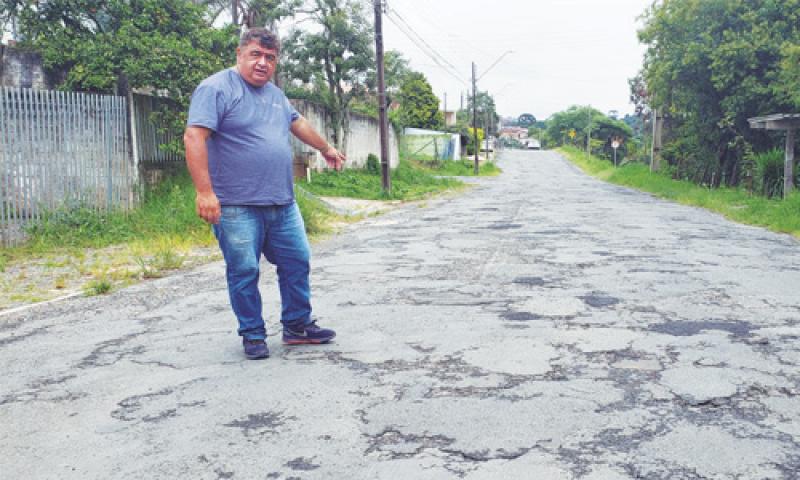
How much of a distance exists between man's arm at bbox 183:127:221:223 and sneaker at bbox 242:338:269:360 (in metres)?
0.72

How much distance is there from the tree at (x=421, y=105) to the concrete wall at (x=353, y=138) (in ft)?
79.2

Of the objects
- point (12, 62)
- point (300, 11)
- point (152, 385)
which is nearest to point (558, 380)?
point (152, 385)

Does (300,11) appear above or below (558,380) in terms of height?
above

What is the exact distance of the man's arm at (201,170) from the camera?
357 cm

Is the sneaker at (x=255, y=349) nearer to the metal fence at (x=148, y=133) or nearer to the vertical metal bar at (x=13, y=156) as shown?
the vertical metal bar at (x=13, y=156)

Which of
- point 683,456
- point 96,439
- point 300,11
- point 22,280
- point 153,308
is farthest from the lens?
point 300,11

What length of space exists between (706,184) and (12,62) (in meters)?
18.9

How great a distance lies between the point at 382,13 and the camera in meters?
18.6

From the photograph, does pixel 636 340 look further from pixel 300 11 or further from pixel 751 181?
pixel 300 11

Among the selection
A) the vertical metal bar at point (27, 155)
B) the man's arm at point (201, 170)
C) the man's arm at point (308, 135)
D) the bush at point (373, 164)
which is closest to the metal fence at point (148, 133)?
the vertical metal bar at point (27, 155)

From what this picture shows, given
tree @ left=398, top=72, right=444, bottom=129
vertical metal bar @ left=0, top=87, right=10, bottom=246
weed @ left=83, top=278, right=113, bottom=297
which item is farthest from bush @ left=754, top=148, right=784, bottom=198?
tree @ left=398, top=72, right=444, bottom=129

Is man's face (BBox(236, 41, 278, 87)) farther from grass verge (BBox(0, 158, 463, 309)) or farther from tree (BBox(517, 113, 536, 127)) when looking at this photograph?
tree (BBox(517, 113, 536, 127))

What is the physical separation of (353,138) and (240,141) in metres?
22.4

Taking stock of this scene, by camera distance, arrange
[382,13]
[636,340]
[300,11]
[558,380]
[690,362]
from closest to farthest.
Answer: [558,380] < [690,362] < [636,340] < [382,13] < [300,11]
